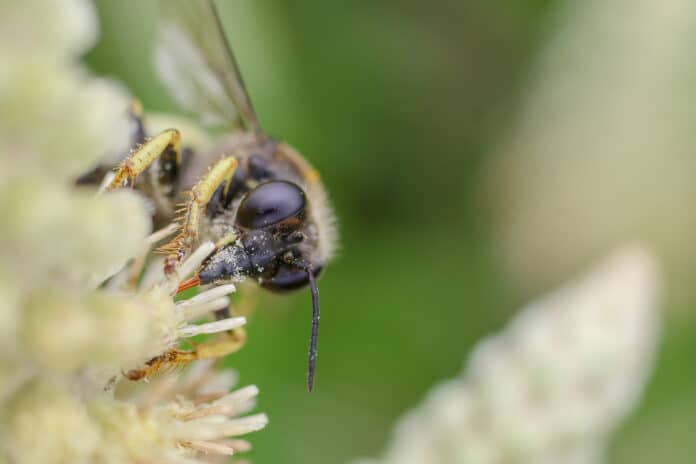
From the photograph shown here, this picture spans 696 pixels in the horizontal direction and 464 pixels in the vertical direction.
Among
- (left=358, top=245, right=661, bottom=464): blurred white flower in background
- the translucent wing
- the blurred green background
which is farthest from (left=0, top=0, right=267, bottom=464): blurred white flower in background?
the blurred green background

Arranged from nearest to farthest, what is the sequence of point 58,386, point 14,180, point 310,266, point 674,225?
point 14,180 < point 58,386 < point 310,266 < point 674,225

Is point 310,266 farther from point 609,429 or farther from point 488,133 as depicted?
point 488,133

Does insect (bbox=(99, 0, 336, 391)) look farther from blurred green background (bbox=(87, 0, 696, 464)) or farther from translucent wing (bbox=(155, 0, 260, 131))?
blurred green background (bbox=(87, 0, 696, 464))

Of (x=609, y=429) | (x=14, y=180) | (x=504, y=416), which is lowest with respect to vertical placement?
(x=609, y=429)

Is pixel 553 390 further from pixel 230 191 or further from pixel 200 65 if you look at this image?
pixel 200 65

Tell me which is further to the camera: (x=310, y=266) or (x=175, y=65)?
(x=175, y=65)

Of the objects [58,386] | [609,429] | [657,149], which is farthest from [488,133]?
[58,386]

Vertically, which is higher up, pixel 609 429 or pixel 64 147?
pixel 64 147
